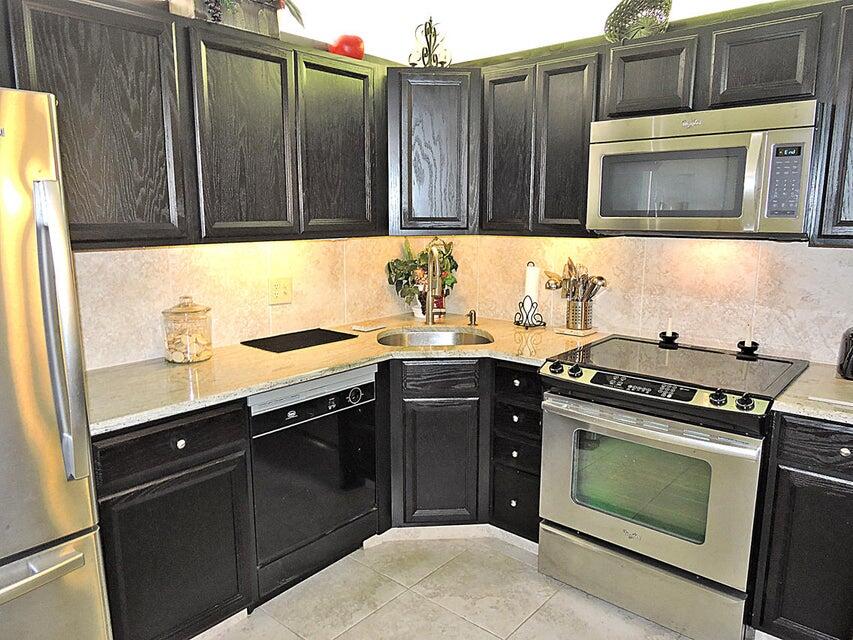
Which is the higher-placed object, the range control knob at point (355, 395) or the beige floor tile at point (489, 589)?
the range control knob at point (355, 395)

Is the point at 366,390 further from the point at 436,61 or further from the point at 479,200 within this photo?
the point at 436,61

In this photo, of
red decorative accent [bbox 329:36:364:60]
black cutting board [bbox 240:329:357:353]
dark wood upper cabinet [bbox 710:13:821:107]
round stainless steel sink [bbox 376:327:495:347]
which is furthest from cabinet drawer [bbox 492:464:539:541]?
red decorative accent [bbox 329:36:364:60]

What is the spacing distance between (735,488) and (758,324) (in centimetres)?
87

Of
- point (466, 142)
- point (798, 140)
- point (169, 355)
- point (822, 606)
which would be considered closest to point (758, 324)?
point (798, 140)

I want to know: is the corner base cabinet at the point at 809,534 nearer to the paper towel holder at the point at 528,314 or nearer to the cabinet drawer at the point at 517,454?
the cabinet drawer at the point at 517,454

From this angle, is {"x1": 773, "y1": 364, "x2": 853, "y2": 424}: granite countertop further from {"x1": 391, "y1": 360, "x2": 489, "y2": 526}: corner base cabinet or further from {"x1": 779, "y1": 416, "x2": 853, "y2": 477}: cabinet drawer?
{"x1": 391, "y1": 360, "x2": 489, "y2": 526}: corner base cabinet

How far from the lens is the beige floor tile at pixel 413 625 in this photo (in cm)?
228

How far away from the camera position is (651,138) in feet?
7.80

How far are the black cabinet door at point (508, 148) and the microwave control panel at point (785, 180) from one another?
1014mm

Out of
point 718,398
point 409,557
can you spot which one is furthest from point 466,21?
point 409,557

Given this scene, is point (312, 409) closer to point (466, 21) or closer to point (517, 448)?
point (517, 448)

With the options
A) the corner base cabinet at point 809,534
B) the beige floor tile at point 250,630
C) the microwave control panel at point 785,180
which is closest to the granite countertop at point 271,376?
the corner base cabinet at point 809,534

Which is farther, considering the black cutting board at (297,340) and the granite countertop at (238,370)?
the black cutting board at (297,340)

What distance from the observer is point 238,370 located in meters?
2.38
